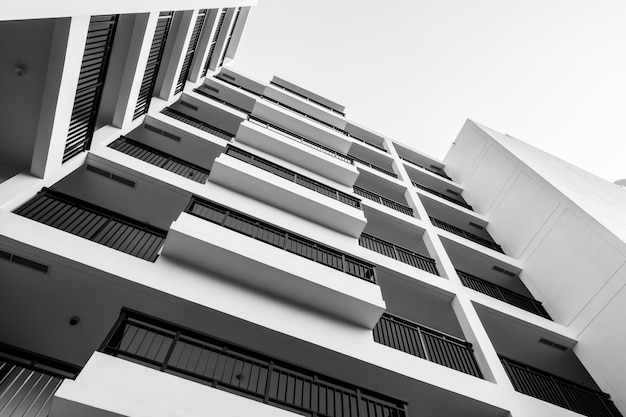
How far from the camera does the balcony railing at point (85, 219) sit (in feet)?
26.9

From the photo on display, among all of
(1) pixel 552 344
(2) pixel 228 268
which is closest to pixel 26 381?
(2) pixel 228 268

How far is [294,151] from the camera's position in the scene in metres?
15.5

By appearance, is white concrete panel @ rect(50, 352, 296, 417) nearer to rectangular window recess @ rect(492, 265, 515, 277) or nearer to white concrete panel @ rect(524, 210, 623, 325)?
white concrete panel @ rect(524, 210, 623, 325)

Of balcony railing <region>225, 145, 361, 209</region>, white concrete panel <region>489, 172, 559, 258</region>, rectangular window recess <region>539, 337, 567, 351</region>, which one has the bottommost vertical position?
rectangular window recess <region>539, 337, 567, 351</region>

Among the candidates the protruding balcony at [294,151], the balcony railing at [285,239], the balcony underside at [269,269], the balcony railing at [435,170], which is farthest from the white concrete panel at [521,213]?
the balcony underside at [269,269]

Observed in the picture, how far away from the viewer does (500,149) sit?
779 inches

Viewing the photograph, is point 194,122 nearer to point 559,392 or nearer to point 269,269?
point 269,269

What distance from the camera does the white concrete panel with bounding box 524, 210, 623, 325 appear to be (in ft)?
41.0

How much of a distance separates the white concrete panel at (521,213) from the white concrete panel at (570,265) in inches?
31.0

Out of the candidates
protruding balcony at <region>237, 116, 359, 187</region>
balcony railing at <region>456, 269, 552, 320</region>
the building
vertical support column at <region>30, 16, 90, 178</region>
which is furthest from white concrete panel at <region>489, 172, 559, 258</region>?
vertical support column at <region>30, 16, 90, 178</region>

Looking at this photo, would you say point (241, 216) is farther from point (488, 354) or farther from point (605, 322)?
point (605, 322)

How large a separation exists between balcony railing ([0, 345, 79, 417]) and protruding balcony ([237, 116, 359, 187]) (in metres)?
10.5

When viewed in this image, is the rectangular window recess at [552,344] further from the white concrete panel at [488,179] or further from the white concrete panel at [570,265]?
the white concrete panel at [488,179]

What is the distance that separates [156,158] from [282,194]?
479 cm
